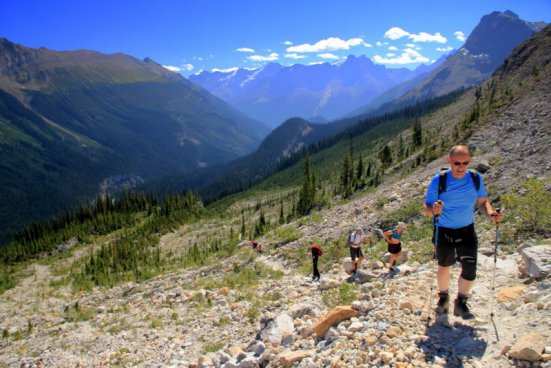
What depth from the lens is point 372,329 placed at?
26.0 feet

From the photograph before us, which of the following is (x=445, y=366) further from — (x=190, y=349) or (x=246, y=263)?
(x=246, y=263)

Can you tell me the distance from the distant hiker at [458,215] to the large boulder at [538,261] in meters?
2.00

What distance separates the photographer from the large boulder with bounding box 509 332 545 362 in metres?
5.80

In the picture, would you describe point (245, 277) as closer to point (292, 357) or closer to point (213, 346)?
point (213, 346)

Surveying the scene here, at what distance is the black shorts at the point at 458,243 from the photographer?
798cm

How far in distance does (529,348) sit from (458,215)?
2.86m

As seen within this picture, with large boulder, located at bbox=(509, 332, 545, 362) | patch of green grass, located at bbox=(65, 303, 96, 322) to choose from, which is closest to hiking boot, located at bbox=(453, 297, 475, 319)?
large boulder, located at bbox=(509, 332, 545, 362)

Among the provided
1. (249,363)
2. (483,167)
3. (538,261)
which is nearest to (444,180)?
(538,261)

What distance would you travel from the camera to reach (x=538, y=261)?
29.3ft

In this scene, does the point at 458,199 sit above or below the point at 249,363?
above

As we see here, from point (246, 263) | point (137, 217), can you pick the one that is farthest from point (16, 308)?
point (137, 217)

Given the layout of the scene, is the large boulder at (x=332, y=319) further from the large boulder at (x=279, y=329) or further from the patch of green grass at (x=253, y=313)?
the patch of green grass at (x=253, y=313)

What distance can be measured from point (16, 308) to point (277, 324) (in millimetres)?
42038

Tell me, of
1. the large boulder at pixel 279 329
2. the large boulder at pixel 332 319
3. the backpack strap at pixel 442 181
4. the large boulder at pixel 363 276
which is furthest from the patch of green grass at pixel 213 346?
the backpack strap at pixel 442 181
